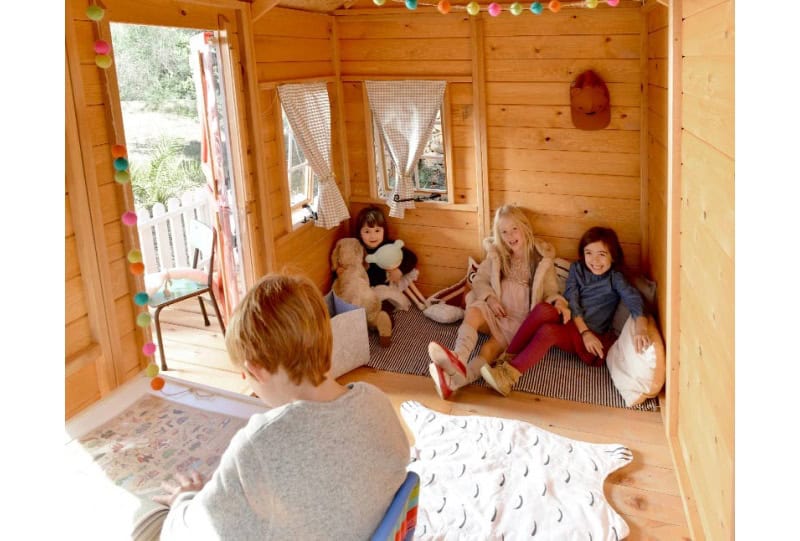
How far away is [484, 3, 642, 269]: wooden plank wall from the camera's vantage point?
3.60 metres

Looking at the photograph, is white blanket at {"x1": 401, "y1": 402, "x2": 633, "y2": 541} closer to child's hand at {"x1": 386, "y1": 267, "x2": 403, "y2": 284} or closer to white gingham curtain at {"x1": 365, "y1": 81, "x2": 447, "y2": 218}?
child's hand at {"x1": 386, "y1": 267, "x2": 403, "y2": 284}

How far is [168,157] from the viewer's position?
4.89 m

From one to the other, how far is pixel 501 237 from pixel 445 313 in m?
0.65

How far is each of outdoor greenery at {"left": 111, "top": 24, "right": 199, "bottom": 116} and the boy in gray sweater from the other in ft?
11.9

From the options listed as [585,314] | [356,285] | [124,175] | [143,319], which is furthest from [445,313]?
[124,175]

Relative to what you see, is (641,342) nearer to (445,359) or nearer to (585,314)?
(585,314)

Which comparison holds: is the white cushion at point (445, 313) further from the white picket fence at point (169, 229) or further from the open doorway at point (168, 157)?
the white picket fence at point (169, 229)

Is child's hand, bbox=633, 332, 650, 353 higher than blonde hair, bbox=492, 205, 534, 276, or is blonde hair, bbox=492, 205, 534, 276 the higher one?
blonde hair, bbox=492, 205, 534, 276

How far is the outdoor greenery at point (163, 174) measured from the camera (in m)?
4.82

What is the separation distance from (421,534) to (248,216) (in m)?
1.78

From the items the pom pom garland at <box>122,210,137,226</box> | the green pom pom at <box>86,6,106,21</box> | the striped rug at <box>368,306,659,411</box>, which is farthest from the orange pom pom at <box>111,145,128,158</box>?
the striped rug at <box>368,306,659,411</box>

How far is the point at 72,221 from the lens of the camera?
7.08 ft
